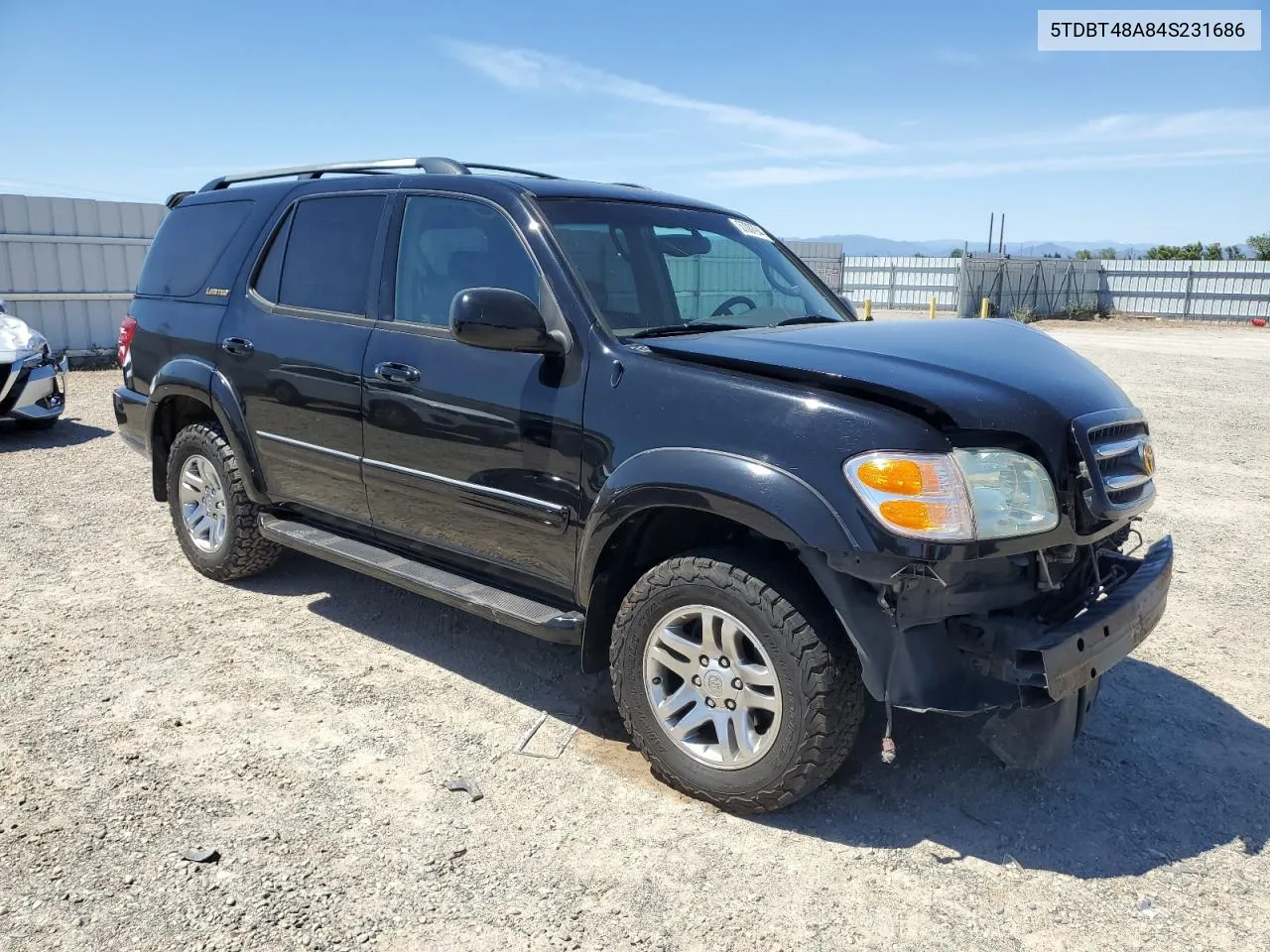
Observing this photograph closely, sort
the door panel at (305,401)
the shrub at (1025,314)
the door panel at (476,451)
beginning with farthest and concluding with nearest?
the shrub at (1025,314)
the door panel at (305,401)
the door panel at (476,451)

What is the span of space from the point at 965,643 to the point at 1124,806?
965mm

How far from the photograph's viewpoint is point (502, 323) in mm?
3357

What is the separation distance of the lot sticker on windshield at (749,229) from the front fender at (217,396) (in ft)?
8.44

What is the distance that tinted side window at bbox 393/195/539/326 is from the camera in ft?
12.4

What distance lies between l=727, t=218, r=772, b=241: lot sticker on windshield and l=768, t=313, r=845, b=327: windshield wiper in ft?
2.10

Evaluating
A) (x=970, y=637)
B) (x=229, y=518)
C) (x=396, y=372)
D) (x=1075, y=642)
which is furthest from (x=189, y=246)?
(x=1075, y=642)

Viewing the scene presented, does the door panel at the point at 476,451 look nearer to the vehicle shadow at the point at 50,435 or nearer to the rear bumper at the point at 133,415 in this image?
the rear bumper at the point at 133,415

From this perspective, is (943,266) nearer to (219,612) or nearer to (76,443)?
(76,443)

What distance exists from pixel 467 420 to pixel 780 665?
1525 millimetres

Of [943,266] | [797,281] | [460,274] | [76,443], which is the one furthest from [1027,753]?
[943,266]

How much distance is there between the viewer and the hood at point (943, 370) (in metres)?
2.84

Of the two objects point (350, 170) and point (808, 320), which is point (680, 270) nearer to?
point (808, 320)

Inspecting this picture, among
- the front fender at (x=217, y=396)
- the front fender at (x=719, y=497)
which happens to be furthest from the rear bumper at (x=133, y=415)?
the front fender at (x=719, y=497)

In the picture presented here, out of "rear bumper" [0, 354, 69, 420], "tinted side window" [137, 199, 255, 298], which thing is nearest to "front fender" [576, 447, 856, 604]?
"tinted side window" [137, 199, 255, 298]
